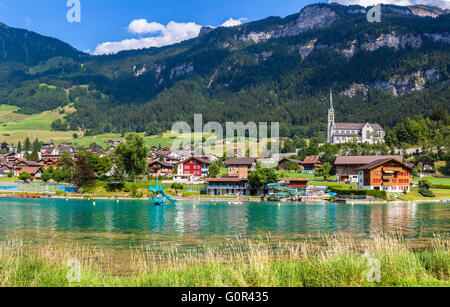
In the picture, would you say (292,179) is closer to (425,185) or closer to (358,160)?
(358,160)

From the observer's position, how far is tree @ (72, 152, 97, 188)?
84.5 metres

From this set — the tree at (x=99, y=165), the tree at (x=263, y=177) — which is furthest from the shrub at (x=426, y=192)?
the tree at (x=99, y=165)

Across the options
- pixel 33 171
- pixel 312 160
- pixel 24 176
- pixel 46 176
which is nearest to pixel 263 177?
pixel 312 160

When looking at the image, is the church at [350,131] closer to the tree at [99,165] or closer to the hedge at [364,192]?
the hedge at [364,192]

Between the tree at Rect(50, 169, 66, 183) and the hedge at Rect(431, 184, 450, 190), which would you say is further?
the tree at Rect(50, 169, 66, 183)

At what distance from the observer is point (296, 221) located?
42.7 meters

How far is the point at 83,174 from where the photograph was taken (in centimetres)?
Answer: 8488

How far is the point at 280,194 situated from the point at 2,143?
541ft

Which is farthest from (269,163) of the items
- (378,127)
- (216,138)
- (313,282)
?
(313,282)

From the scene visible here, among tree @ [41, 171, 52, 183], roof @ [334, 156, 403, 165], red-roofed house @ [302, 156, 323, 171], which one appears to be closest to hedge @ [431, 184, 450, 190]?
roof @ [334, 156, 403, 165]

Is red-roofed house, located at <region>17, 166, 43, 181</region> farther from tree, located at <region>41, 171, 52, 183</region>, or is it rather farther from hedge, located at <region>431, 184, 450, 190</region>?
hedge, located at <region>431, 184, 450, 190</region>

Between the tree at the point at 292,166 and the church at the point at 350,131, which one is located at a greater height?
the church at the point at 350,131

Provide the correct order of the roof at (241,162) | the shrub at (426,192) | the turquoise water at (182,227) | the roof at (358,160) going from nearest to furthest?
1. the turquoise water at (182,227)
2. the shrub at (426,192)
3. the roof at (358,160)
4. the roof at (241,162)

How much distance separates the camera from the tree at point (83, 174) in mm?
84500
